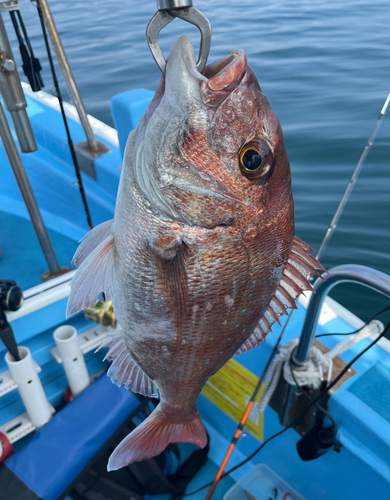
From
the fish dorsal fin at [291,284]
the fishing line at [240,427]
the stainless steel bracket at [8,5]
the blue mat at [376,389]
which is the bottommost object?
the fishing line at [240,427]

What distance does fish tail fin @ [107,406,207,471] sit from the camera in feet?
3.74

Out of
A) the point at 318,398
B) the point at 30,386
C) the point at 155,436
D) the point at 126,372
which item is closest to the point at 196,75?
the point at 126,372

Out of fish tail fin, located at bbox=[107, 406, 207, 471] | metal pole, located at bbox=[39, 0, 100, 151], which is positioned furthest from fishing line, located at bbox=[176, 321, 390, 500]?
metal pole, located at bbox=[39, 0, 100, 151]

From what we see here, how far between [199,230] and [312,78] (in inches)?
273

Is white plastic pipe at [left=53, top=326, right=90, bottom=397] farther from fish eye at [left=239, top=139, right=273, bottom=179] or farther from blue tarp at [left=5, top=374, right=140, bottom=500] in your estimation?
fish eye at [left=239, top=139, right=273, bottom=179]

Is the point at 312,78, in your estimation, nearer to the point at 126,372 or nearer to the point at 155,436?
the point at 126,372

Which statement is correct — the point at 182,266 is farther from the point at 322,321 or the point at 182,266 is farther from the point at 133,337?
the point at 322,321

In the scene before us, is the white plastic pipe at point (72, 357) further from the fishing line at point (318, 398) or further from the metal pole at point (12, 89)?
the metal pole at point (12, 89)

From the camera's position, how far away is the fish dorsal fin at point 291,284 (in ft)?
3.50

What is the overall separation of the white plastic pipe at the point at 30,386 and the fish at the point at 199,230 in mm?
976

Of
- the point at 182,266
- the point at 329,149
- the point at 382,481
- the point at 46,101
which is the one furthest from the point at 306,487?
the point at 46,101

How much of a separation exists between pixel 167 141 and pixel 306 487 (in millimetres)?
2049

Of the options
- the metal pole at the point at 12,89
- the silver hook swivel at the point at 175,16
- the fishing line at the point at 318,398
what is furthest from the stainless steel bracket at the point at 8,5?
the fishing line at the point at 318,398

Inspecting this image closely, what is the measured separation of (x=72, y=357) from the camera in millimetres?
2133
